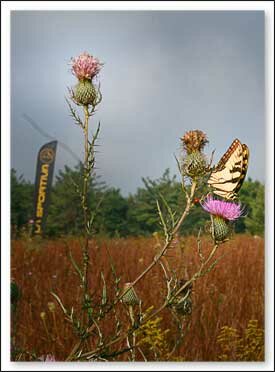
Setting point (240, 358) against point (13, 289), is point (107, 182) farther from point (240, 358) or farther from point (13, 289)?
point (240, 358)

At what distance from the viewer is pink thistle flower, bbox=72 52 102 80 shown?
267 centimetres

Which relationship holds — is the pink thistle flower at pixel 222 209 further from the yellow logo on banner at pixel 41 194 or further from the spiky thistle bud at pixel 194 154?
the yellow logo on banner at pixel 41 194

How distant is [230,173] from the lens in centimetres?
276

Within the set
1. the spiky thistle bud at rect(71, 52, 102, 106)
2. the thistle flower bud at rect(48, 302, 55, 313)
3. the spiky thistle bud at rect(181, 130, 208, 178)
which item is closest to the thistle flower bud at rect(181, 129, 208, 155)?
the spiky thistle bud at rect(181, 130, 208, 178)

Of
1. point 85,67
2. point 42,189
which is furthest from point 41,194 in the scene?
point 85,67

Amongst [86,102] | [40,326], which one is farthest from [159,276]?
[86,102]

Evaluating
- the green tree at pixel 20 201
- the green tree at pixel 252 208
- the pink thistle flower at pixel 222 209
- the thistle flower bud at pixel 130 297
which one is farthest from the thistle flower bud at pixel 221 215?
the green tree at pixel 20 201

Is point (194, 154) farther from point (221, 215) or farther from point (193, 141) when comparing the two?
point (221, 215)

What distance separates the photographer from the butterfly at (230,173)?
273cm

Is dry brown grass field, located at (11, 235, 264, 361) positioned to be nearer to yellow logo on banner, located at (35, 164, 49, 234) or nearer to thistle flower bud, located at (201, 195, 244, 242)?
yellow logo on banner, located at (35, 164, 49, 234)

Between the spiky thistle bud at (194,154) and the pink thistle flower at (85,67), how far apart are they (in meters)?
0.47

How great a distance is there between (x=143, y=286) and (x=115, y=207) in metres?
0.37

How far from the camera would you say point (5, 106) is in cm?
287

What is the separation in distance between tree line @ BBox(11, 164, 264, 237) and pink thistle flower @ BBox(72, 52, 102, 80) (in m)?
0.41
